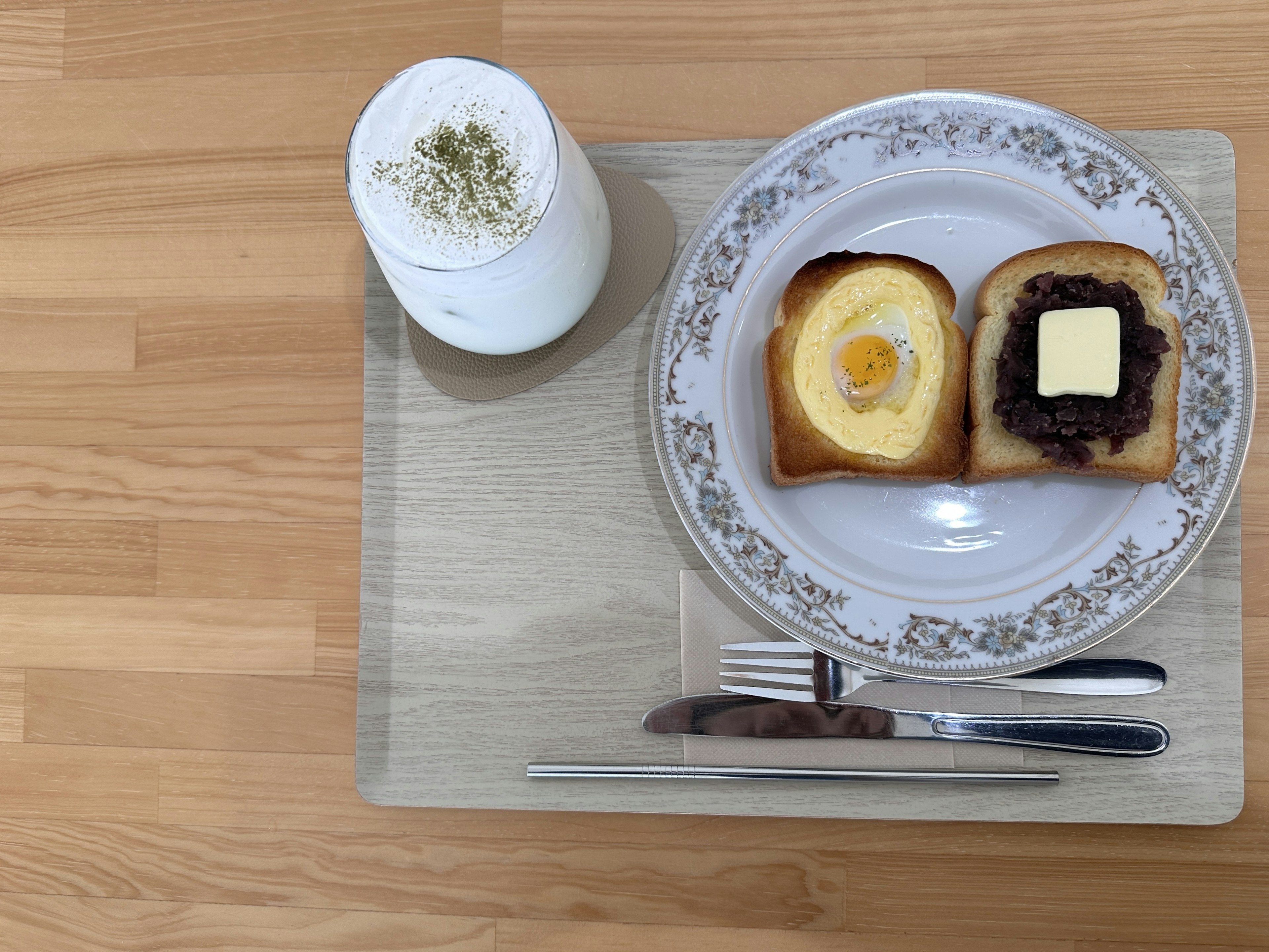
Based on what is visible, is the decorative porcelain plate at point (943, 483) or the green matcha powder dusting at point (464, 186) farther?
the decorative porcelain plate at point (943, 483)

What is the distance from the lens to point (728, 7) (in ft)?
4.24

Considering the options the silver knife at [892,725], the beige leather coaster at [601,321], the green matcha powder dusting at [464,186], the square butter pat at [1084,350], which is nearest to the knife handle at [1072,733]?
the silver knife at [892,725]

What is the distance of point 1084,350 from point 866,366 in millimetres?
257

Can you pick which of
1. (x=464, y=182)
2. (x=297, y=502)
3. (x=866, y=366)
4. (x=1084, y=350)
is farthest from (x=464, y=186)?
(x=1084, y=350)

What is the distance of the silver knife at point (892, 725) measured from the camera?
1102 millimetres

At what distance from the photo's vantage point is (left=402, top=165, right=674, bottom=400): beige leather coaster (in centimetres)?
119

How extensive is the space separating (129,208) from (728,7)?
1.00m

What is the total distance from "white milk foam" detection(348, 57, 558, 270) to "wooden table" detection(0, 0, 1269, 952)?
39 centimetres

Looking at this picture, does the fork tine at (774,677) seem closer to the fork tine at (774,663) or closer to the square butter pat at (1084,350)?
the fork tine at (774,663)

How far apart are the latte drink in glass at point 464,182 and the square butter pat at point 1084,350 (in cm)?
61

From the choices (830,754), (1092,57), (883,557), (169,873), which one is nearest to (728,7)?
Answer: (1092,57)

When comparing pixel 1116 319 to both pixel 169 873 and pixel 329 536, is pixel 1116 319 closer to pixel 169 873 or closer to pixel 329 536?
pixel 329 536

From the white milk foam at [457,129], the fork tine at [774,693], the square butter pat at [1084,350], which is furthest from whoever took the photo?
the fork tine at [774,693]

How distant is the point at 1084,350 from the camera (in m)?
1.03
